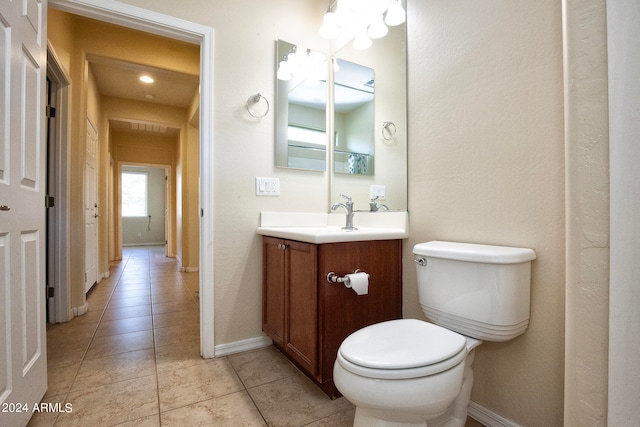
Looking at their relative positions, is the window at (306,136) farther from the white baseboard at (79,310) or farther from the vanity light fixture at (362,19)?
the white baseboard at (79,310)

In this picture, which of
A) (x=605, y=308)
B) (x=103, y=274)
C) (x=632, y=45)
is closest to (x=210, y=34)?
(x=632, y=45)

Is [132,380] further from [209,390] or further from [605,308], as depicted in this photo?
[605,308]

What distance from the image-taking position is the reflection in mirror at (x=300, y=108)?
2010 mm

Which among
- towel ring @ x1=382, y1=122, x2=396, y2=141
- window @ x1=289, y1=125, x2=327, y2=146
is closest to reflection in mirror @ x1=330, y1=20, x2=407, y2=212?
towel ring @ x1=382, y1=122, x2=396, y2=141

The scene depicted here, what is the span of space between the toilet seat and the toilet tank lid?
26 cm

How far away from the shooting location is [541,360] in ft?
3.40

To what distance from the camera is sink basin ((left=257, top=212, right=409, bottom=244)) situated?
136cm

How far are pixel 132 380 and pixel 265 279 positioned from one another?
2.73 feet

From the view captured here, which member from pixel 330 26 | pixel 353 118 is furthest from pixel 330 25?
pixel 353 118

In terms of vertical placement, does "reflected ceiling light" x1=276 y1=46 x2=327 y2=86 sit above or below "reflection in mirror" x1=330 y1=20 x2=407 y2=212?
above

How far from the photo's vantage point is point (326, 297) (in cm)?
132

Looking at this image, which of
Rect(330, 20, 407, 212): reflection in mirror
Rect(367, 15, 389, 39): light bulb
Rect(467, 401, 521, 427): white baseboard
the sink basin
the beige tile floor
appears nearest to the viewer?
Rect(467, 401, 521, 427): white baseboard

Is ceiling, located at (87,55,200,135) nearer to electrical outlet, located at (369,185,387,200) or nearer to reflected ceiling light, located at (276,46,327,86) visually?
reflected ceiling light, located at (276,46,327,86)

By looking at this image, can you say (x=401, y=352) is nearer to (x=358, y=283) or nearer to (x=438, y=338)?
(x=438, y=338)
